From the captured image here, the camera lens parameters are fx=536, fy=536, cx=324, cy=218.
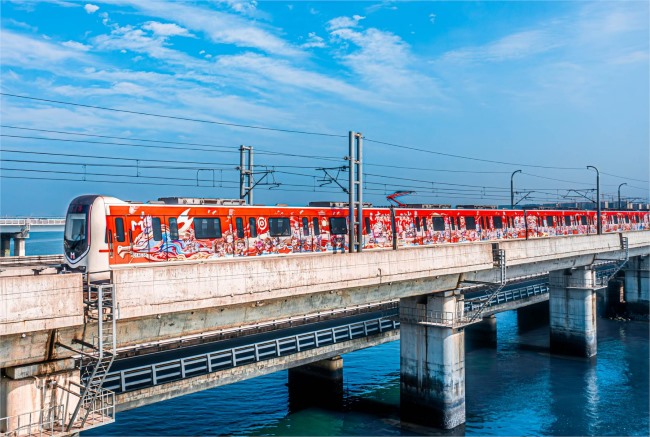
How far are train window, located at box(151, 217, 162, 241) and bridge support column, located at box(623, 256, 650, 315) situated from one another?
5631 centimetres

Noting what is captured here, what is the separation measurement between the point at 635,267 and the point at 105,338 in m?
60.1

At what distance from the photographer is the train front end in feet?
62.1

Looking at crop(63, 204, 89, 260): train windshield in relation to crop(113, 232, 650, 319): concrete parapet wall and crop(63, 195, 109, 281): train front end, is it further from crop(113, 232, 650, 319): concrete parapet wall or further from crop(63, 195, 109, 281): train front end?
crop(113, 232, 650, 319): concrete parapet wall

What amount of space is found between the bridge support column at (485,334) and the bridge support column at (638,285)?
73.7 ft

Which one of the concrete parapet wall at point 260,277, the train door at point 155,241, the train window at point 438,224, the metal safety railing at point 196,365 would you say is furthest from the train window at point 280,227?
the train window at point 438,224

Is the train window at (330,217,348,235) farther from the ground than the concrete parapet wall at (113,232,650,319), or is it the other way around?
the train window at (330,217,348,235)

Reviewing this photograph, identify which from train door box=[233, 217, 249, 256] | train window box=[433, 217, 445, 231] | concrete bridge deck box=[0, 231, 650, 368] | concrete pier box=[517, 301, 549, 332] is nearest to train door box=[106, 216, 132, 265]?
concrete bridge deck box=[0, 231, 650, 368]

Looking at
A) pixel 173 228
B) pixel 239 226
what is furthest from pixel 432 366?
pixel 173 228

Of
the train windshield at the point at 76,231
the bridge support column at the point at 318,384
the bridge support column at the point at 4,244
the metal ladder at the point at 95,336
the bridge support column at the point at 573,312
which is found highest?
the train windshield at the point at 76,231

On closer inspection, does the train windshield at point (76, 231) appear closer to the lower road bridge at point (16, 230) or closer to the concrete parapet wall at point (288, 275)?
the concrete parapet wall at point (288, 275)

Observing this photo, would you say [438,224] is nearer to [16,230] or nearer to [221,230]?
[221,230]

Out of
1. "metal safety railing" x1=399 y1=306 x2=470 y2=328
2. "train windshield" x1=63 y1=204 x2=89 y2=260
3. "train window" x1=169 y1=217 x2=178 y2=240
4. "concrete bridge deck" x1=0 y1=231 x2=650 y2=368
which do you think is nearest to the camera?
"concrete bridge deck" x1=0 y1=231 x2=650 y2=368

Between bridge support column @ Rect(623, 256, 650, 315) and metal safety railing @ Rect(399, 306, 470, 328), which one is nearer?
metal safety railing @ Rect(399, 306, 470, 328)

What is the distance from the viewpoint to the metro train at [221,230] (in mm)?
19250
